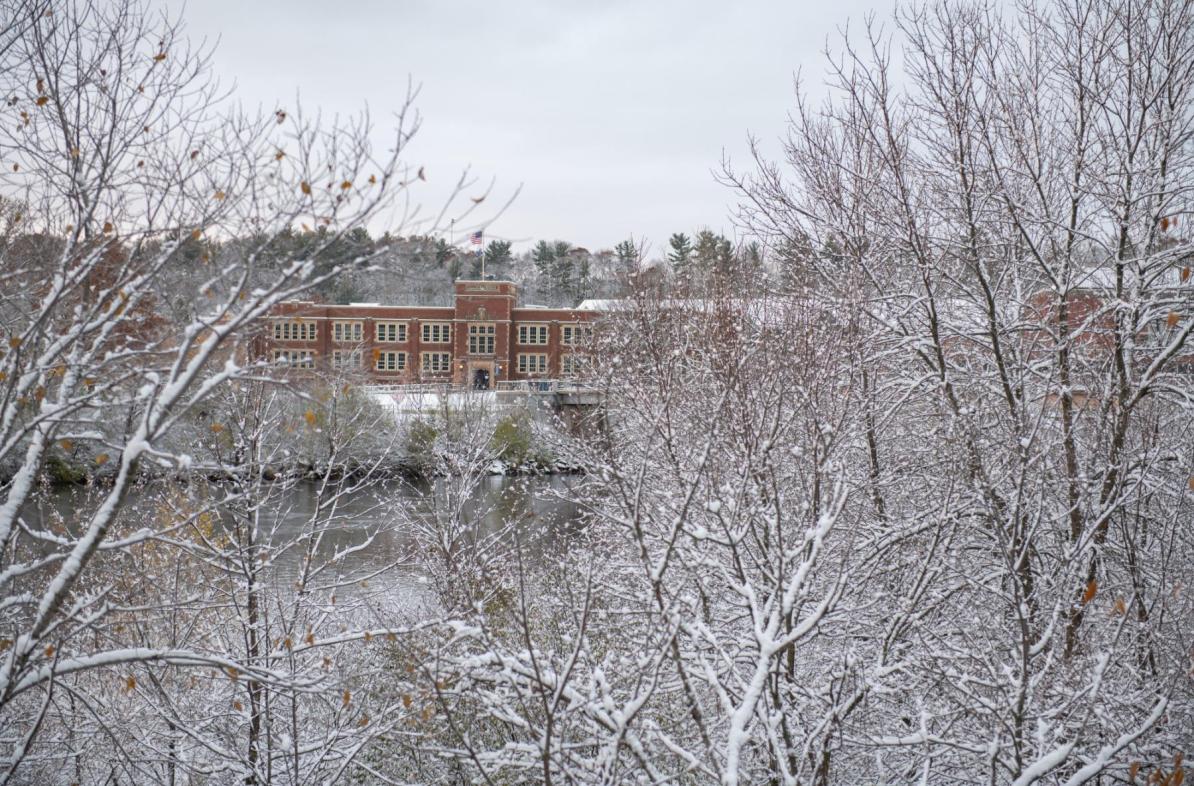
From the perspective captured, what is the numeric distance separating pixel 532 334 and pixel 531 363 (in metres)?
1.85

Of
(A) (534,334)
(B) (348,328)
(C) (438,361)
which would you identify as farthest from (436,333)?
(A) (534,334)

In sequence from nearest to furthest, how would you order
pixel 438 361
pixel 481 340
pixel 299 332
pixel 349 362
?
pixel 349 362
pixel 299 332
pixel 481 340
pixel 438 361

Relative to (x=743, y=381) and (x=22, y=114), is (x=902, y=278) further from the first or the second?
(x=22, y=114)

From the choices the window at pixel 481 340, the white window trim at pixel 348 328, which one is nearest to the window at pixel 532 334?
the window at pixel 481 340

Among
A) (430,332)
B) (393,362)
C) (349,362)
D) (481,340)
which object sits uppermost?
(349,362)

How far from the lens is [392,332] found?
56375 millimetres

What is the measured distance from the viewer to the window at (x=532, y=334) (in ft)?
186

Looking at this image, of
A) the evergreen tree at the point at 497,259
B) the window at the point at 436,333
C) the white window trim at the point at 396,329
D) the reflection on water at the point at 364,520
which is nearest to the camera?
the reflection on water at the point at 364,520

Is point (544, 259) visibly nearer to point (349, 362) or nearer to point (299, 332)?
point (299, 332)

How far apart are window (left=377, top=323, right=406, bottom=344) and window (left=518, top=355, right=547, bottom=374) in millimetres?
7472

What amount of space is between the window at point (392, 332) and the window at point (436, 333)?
136 centimetres

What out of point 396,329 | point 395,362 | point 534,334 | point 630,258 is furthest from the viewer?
point 534,334

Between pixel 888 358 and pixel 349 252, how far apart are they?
618cm

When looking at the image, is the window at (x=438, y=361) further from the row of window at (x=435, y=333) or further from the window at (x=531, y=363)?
the window at (x=531, y=363)
